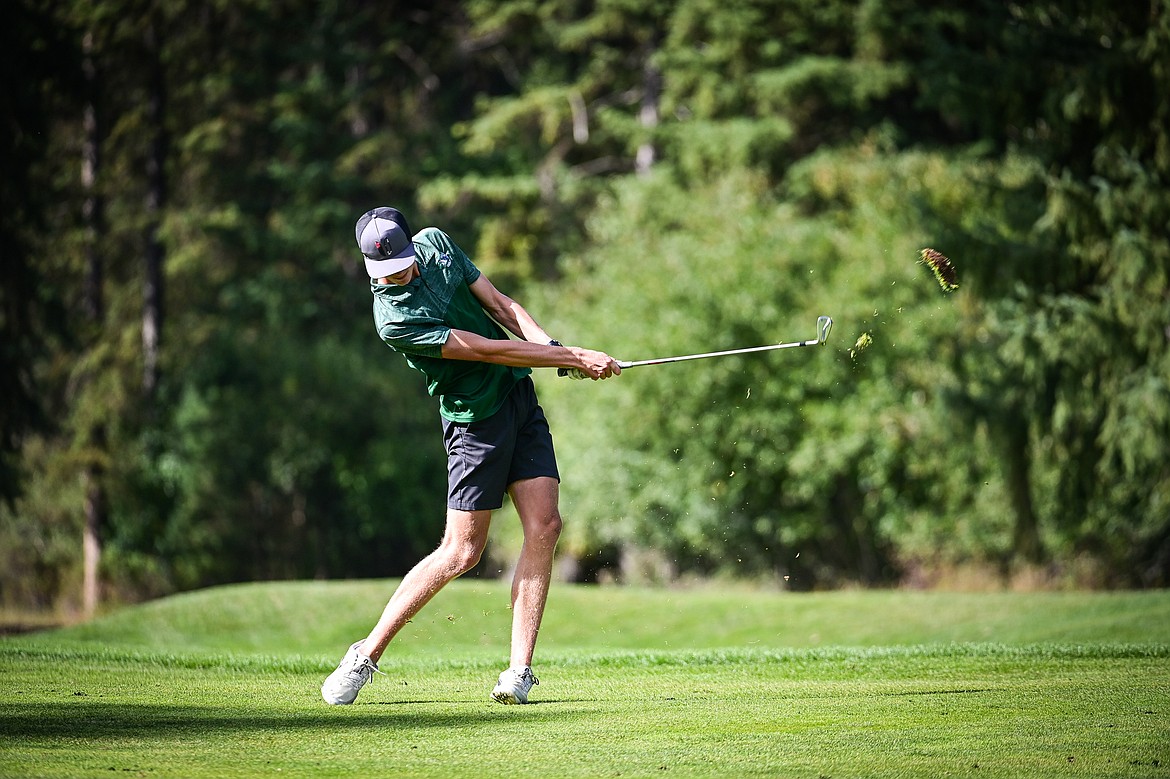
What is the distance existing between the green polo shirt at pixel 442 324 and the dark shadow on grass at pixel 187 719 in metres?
1.24

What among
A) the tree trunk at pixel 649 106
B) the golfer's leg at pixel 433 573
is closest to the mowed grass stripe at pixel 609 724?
the golfer's leg at pixel 433 573

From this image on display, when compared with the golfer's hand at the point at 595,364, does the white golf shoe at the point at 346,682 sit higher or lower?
lower

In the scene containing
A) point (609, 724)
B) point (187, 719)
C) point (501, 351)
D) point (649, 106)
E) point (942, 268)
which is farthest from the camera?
point (649, 106)

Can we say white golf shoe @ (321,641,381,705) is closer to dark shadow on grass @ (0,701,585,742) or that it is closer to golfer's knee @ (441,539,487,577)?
dark shadow on grass @ (0,701,585,742)

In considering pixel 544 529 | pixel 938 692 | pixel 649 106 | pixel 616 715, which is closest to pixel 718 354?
pixel 544 529

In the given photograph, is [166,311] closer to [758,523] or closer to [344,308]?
[344,308]

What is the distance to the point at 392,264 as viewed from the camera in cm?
557

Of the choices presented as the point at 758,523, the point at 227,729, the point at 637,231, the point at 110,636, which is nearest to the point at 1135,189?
the point at 758,523

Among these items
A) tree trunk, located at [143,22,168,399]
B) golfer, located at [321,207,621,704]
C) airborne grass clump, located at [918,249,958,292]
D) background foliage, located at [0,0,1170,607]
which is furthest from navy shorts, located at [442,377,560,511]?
tree trunk, located at [143,22,168,399]

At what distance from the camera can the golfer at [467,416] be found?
18.3 feet

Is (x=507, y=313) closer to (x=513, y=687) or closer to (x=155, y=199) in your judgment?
(x=513, y=687)

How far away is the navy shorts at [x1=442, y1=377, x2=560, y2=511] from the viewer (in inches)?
228

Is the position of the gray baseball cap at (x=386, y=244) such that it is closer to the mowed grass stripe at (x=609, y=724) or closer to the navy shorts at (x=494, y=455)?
the navy shorts at (x=494, y=455)

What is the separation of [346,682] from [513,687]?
644 mm
